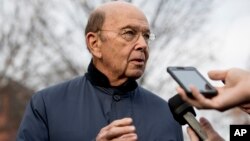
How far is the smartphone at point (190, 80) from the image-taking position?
270 cm

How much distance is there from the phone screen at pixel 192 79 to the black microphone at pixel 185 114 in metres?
0.16

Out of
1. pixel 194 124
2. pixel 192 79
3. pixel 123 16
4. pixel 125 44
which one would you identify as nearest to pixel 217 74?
pixel 192 79

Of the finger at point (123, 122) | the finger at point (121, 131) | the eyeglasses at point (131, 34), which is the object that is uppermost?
the eyeglasses at point (131, 34)

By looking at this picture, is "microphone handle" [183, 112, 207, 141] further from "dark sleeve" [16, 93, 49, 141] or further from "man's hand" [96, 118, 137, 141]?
"dark sleeve" [16, 93, 49, 141]

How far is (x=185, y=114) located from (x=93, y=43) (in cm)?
173

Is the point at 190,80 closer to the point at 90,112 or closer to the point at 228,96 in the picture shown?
the point at 228,96

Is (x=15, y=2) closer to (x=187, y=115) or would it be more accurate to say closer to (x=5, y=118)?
(x=187, y=115)

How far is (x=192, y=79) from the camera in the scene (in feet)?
9.68

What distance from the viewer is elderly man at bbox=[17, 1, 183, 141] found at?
13.9 ft

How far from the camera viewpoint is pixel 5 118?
39.6m

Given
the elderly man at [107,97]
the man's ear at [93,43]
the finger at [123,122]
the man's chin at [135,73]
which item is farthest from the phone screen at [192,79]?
the man's ear at [93,43]

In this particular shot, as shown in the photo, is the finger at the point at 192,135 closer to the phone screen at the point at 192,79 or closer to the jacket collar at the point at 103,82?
the phone screen at the point at 192,79

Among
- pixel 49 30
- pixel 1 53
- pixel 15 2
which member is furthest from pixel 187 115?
pixel 1 53

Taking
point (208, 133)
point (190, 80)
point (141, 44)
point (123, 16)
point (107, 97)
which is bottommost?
point (208, 133)
